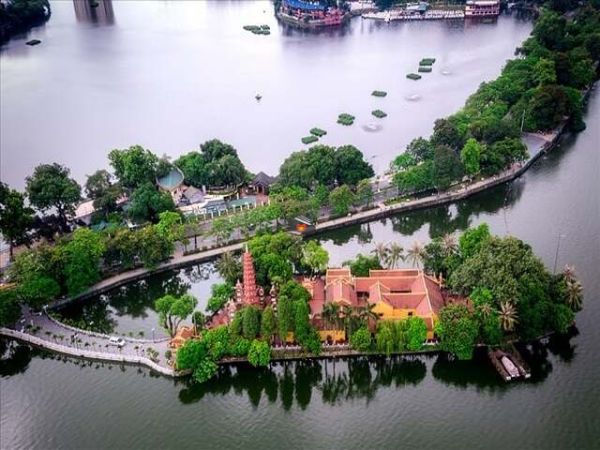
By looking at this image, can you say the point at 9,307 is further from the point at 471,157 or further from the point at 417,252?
the point at 471,157

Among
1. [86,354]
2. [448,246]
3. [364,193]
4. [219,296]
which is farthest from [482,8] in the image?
[86,354]

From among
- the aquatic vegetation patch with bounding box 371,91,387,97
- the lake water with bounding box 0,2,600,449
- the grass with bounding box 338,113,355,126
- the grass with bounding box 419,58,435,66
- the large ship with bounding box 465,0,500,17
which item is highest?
the large ship with bounding box 465,0,500,17

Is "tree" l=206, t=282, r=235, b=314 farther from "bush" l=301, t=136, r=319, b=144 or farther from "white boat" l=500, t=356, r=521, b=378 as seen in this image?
"bush" l=301, t=136, r=319, b=144

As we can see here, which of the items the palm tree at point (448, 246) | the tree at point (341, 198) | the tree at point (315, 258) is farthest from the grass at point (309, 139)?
the palm tree at point (448, 246)

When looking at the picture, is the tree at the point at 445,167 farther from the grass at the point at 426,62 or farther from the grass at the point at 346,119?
the grass at the point at 426,62

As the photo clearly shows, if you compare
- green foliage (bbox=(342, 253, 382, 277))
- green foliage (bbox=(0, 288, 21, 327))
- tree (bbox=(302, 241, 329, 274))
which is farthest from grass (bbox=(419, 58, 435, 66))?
green foliage (bbox=(0, 288, 21, 327))

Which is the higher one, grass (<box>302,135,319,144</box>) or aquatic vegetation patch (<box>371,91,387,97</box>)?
aquatic vegetation patch (<box>371,91,387,97</box>)

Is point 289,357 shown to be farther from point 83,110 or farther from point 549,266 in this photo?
point 83,110
